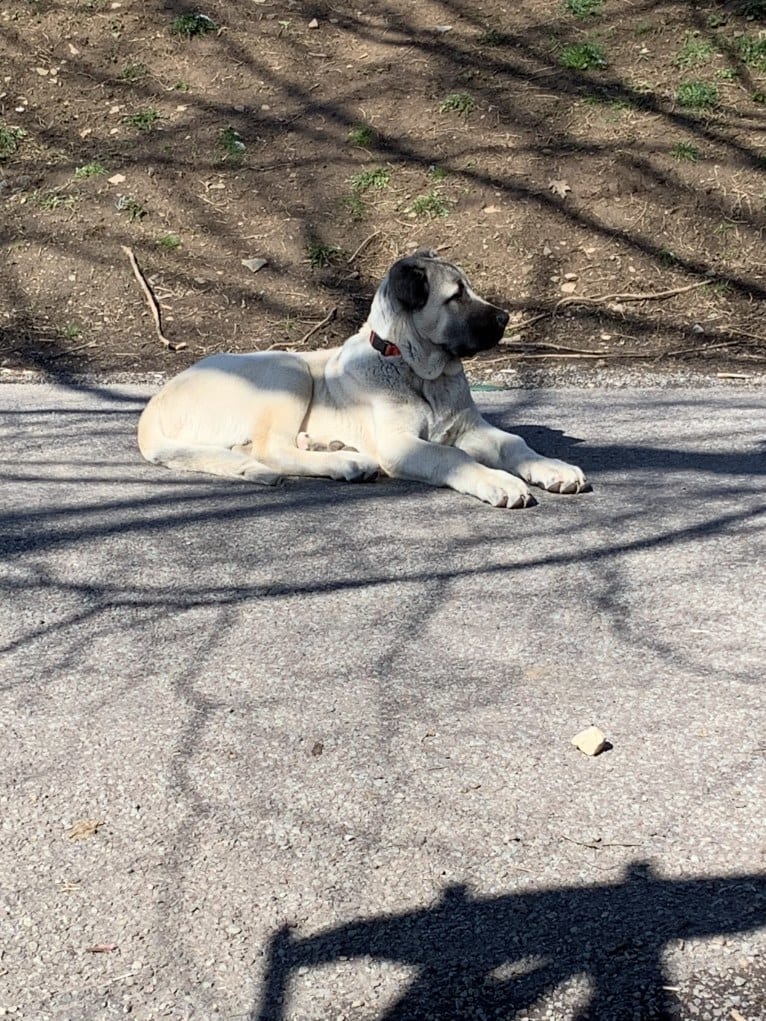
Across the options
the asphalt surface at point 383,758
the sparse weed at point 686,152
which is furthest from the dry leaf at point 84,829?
the sparse weed at point 686,152

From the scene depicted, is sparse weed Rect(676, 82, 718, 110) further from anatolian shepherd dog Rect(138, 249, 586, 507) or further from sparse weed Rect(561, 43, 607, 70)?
anatolian shepherd dog Rect(138, 249, 586, 507)

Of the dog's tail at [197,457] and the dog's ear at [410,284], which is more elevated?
the dog's ear at [410,284]

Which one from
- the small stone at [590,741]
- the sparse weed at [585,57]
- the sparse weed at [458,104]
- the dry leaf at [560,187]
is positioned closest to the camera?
the small stone at [590,741]

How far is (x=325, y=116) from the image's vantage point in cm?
1229

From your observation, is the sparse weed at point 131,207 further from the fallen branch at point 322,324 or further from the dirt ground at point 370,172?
the fallen branch at point 322,324

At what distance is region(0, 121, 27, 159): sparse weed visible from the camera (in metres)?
12.4

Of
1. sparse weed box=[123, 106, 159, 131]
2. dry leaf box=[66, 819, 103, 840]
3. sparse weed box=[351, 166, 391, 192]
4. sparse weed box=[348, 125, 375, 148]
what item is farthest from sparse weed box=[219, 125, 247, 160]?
dry leaf box=[66, 819, 103, 840]

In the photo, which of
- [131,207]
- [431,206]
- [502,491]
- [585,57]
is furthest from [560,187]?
[502,491]

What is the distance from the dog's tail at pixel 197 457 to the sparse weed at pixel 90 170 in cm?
652

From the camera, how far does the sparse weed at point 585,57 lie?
12.2 metres

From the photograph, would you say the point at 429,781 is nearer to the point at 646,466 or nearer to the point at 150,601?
the point at 150,601

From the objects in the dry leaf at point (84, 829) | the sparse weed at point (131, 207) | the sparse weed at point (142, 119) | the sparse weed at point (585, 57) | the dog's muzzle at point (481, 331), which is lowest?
the sparse weed at point (131, 207)

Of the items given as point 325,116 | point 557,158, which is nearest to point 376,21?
point 325,116

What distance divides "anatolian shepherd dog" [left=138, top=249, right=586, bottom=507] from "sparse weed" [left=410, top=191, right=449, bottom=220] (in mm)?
5068
